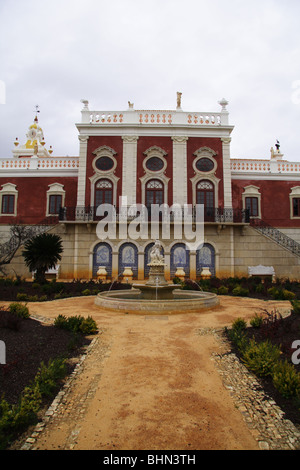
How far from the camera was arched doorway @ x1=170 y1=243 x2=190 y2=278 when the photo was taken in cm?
2441

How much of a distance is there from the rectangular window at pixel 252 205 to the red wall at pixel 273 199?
0.52 metres

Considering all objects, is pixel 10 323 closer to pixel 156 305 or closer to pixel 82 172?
pixel 156 305

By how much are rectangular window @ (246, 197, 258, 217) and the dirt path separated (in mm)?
20426

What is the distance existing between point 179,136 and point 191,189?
440 centimetres

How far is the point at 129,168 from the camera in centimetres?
2597

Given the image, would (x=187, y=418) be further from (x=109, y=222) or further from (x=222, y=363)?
(x=109, y=222)

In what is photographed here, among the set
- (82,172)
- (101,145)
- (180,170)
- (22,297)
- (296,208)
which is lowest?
(22,297)

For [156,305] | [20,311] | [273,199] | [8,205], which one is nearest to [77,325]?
[20,311]

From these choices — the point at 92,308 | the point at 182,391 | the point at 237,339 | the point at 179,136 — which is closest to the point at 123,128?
the point at 179,136

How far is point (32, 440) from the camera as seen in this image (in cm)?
408

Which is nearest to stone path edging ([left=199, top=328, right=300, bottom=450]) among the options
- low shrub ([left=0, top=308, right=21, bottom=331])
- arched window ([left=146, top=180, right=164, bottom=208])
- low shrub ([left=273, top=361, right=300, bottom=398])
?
low shrub ([left=273, top=361, right=300, bottom=398])

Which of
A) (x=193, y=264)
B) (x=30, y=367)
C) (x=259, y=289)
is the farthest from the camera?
(x=193, y=264)

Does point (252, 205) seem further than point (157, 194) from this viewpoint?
Yes

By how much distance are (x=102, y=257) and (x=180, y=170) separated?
361 inches
